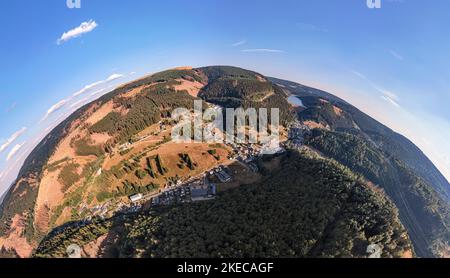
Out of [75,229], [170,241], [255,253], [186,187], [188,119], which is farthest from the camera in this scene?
[188,119]

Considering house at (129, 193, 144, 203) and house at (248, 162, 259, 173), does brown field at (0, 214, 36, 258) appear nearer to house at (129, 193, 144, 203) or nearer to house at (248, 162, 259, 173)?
house at (129, 193, 144, 203)

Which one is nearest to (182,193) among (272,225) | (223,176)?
(223,176)

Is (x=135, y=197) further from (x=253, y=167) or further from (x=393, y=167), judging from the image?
(x=393, y=167)

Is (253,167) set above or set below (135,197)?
above

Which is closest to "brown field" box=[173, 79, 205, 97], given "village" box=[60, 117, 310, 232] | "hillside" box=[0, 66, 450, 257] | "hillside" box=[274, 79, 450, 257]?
"hillside" box=[0, 66, 450, 257]

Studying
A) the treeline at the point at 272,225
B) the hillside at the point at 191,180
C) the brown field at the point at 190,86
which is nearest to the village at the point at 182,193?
the hillside at the point at 191,180

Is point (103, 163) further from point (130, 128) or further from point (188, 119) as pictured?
point (188, 119)

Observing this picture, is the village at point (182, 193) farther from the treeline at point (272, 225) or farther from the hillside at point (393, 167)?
the hillside at point (393, 167)
